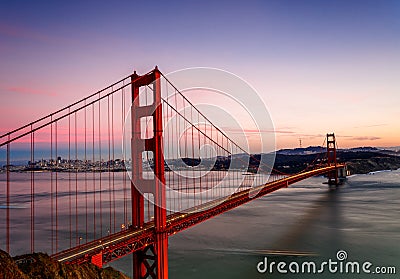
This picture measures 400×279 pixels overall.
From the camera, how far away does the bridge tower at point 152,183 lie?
30.2ft

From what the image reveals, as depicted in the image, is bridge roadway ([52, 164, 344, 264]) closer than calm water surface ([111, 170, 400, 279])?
Yes

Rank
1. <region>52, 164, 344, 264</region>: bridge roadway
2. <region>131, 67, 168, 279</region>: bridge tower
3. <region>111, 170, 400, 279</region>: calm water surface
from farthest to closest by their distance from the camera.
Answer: <region>111, 170, 400, 279</region>: calm water surface
<region>131, 67, 168, 279</region>: bridge tower
<region>52, 164, 344, 264</region>: bridge roadway

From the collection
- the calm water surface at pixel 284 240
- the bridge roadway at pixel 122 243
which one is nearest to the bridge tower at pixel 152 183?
the bridge roadway at pixel 122 243

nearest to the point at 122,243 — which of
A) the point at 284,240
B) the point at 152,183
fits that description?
the point at 152,183

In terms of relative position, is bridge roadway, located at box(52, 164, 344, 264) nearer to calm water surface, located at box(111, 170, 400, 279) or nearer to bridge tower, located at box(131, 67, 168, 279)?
bridge tower, located at box(131, 67, 168, 279)

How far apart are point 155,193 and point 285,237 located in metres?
10.1

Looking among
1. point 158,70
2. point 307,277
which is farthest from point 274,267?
point 158,70

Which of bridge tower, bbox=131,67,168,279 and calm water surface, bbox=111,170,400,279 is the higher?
bridge tower, bbox=131,67,168,279

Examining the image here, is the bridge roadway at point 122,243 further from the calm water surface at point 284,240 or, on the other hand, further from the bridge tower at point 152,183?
the calm water surface at point 284,240

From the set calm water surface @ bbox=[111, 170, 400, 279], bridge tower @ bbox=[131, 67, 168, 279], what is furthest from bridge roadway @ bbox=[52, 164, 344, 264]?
calm water surface @ bbox=[111, 170, 400, 279]

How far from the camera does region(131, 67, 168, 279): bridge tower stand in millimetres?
9219

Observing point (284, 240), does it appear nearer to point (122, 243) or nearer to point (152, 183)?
point (152, 183)

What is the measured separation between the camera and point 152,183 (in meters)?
9.47

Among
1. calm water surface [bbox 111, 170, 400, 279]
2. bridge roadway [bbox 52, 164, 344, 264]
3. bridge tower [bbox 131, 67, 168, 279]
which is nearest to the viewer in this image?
bridge roadway [bbox 52, 164, 344, 264]
